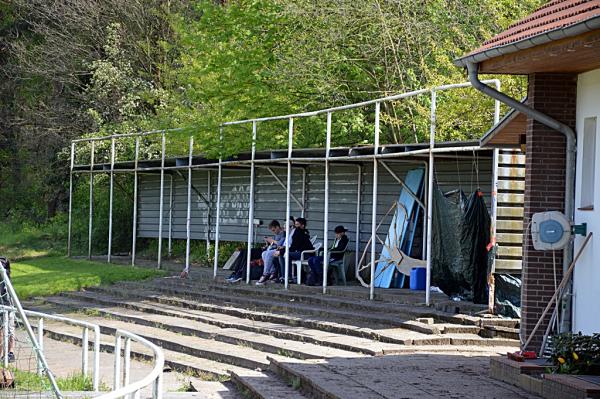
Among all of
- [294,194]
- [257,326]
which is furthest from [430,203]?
[294,194]

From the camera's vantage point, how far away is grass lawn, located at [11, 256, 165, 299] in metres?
27.3

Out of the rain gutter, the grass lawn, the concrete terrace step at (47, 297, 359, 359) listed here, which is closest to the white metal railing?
the concrete terrace step at (47, 297, 359, 359)

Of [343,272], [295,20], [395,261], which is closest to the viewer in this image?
[395,261]

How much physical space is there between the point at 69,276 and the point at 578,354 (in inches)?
Result: 799

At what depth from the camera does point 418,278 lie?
19734 mm

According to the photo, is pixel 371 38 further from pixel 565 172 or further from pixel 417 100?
pixel 565 172

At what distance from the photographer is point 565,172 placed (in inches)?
464

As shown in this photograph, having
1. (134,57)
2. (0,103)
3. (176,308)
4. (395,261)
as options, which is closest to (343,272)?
(395,261)

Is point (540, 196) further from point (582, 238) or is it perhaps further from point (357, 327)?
point (357, 327)

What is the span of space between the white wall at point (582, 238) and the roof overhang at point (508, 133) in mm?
1208

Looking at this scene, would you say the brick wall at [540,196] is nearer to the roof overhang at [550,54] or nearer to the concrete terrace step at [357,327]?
the roof overhang at [550,54]

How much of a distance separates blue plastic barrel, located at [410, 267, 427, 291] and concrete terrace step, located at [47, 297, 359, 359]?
3.20 m

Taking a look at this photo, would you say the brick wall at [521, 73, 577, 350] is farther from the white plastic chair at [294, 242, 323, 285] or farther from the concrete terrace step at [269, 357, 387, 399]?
the white plastic chair at [294, 242, 323, 285]

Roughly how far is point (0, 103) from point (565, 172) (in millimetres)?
41868
